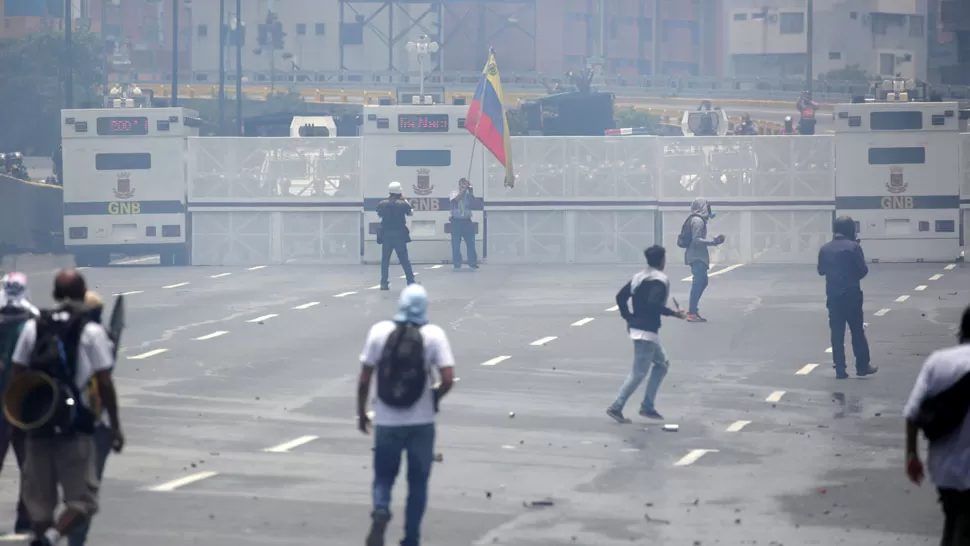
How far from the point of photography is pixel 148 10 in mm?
126562

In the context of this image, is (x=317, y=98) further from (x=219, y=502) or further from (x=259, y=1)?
(x=219, y=502)

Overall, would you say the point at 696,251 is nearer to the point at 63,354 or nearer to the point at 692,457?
the point at 692,457

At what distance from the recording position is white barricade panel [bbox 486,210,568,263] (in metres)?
35.3

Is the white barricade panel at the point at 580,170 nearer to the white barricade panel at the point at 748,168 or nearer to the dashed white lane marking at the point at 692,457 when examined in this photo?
the white barricade panel at the point at 748,168

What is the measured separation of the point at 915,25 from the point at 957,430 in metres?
114

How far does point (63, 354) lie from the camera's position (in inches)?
350

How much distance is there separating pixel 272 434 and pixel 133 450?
1337 mm

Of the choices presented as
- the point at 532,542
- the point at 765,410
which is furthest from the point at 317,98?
the point at 532,542

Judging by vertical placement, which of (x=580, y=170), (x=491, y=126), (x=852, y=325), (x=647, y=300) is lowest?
(x=852, y=325)

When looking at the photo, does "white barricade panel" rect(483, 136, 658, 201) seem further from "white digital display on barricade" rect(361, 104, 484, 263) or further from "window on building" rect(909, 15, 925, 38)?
"window on building" rect(909, 15, 925, 38)

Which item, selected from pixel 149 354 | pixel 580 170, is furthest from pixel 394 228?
pixel 580 170

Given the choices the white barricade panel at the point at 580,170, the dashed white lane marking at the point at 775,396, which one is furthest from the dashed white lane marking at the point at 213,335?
Answer: the white barricade panel at the point at 580,170

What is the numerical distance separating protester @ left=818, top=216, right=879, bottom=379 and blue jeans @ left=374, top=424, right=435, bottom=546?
9.54 m

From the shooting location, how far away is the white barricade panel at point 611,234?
35500 millimetres
